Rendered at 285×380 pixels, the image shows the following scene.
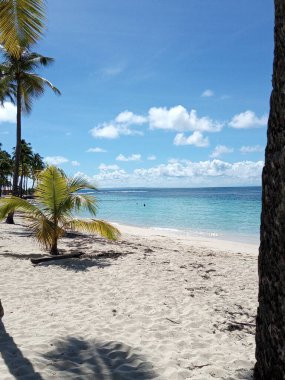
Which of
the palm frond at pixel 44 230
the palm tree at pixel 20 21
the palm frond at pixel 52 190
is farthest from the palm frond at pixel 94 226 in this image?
the palm tree at pixel 20 21

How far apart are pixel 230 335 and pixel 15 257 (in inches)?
266

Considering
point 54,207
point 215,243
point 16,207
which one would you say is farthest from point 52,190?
point 215,243

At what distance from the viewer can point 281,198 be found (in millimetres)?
2264

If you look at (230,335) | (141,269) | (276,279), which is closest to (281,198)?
(276,279)

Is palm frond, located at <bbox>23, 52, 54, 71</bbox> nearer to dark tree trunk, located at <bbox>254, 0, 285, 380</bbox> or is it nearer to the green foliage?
the green foliage

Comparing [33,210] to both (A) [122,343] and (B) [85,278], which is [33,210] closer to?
(B) [85,278]

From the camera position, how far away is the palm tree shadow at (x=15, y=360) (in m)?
3.47

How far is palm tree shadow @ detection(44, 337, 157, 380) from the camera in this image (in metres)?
3.64

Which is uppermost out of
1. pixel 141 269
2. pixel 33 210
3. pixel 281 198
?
pixel 281 198

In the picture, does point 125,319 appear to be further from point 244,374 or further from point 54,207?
point 54,207

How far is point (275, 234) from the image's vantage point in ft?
7.50

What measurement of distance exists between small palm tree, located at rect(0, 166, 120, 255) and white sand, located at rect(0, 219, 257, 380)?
2.86 ft

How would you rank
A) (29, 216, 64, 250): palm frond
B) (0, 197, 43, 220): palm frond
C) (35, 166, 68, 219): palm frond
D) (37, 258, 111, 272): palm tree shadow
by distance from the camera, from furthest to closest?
(35, 166, 68, 219): palm frond
(29, 216, 64, 250): palm frond
(0, 197, 43, 220): palm frond
(37, 258, 111, 272): palm tree shadow

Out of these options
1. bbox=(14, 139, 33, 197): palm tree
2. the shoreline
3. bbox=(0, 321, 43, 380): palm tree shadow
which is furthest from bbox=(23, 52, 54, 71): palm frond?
bbox=(14, 139, 33, 197): palm tree
